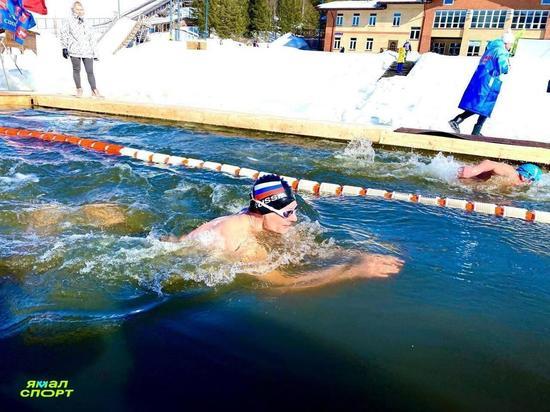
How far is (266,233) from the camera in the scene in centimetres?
413

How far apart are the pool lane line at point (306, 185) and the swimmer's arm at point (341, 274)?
87.8 inches

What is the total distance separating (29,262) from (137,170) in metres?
3.46

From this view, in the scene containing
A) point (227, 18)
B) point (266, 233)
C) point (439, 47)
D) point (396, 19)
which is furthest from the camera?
point (227, 18)

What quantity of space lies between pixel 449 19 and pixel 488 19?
345 cm

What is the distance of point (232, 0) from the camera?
56062 mm

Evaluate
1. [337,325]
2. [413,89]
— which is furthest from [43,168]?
[413,89]

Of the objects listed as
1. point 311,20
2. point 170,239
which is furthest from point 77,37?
point 311,20

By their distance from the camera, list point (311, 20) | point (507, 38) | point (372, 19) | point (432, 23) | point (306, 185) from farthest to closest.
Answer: point (311, 20) → point (372, 19) → point (432, 23) → point (507, 38) → point (306, 185)

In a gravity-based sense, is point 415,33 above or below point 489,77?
above

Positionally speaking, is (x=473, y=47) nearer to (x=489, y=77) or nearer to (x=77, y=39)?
(x=489, y=77)

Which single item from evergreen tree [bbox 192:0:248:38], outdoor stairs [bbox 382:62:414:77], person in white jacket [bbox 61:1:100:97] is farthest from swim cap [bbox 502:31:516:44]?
evergreen tree [bbox 192:0:248:38]

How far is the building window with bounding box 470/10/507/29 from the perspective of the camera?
40150mm

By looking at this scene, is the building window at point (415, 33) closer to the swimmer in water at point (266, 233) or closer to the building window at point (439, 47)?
the building window at point (439, 47)

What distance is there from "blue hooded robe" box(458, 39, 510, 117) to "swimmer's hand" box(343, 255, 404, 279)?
6325 mm
